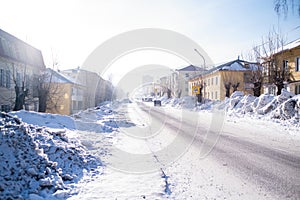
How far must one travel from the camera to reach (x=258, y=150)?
23.3 feet

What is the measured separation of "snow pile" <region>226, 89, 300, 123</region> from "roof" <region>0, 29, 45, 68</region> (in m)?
23.2

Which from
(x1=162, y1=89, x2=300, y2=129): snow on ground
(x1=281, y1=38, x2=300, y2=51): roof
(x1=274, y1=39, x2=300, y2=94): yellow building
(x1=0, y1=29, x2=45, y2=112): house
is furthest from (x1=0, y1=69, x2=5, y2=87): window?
(x1=281, y1=38, x2=300, y2=51): roof

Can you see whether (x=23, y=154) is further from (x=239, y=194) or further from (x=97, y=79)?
(x=97, y=79)

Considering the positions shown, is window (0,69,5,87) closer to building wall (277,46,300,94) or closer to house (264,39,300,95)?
→ house (264,39,300,95)

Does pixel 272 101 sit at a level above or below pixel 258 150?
above

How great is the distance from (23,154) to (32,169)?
1.53 feet

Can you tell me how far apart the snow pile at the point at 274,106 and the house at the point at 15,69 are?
20.1 m

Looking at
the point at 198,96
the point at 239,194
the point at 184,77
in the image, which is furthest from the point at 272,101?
the point at 184,77

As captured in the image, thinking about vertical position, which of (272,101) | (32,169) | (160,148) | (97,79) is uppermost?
(97,79)

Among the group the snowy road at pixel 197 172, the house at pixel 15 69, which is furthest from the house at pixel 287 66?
the house at pixel 15 69

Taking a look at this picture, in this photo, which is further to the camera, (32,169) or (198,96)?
(198,96)

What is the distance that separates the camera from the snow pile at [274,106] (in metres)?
14.0

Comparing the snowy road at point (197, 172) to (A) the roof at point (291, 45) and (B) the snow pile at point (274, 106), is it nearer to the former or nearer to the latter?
(B) the snow pile at point (274, 106)

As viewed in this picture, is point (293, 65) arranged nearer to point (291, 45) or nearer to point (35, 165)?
point (291, 45)
